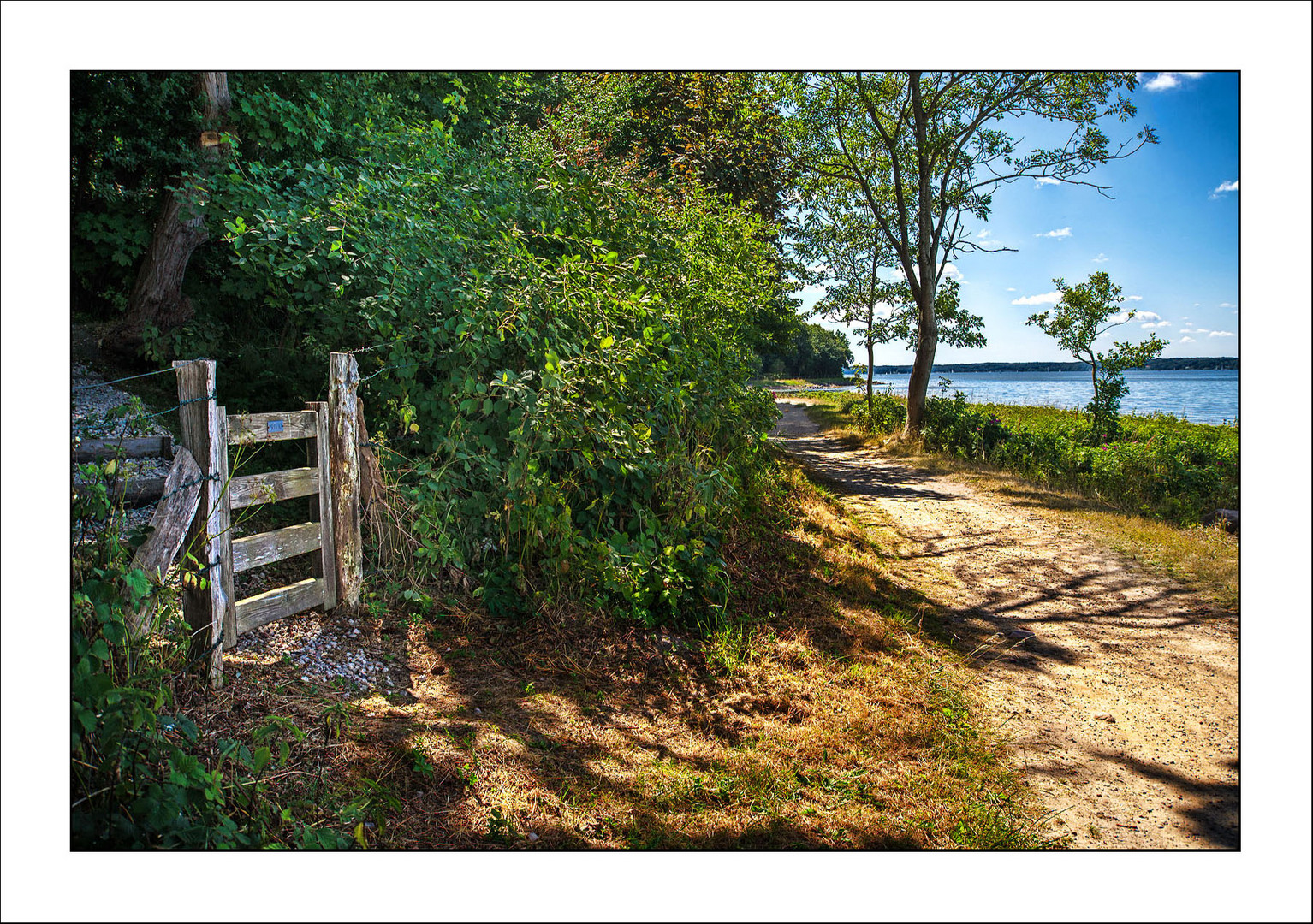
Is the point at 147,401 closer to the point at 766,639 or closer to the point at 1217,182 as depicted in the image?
the point at 766,639

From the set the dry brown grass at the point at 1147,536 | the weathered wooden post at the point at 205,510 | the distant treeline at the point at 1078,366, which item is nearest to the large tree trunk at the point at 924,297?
the dry brown grass at the point at 1147,536

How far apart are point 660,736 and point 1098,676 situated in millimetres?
2953

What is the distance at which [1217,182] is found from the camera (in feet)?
9.96

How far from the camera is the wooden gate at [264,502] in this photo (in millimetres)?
3695

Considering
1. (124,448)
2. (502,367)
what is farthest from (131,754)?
(502,367)

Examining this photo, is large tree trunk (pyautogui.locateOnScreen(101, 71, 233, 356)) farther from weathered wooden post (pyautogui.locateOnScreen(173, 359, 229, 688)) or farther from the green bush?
the green bush

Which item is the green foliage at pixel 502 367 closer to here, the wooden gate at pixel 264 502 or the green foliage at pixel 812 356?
the wooden gate at pixel 264 502

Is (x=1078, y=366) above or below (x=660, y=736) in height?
above

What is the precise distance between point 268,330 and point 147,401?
159cm

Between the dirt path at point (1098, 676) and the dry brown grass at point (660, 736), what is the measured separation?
30 centimetres

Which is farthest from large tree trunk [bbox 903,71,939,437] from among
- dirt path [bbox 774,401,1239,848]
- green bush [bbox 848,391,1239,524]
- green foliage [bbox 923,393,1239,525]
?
dirt path [bbox 774,401,1239,848]

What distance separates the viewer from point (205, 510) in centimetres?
370

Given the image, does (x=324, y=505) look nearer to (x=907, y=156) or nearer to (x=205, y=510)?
(x=205, y=510)

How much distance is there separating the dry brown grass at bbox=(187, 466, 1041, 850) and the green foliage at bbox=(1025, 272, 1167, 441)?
2080mm
